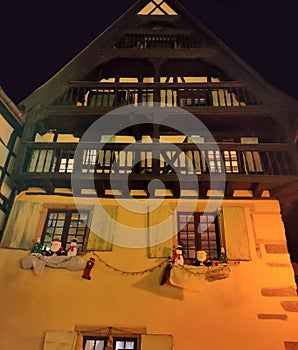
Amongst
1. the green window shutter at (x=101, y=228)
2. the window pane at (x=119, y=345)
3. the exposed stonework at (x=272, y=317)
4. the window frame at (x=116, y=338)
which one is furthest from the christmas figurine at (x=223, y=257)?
the window pane at (x=119, y=345)

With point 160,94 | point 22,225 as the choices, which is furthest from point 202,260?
point 160,94

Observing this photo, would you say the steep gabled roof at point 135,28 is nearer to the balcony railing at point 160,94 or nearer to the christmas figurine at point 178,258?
the balcony railing at point 160,94

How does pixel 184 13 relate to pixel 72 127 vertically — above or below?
above

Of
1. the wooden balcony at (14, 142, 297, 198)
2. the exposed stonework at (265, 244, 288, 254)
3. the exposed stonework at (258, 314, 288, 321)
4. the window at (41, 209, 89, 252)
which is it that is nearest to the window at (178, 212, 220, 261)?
the wooden balcony at (14, 142, 297, 198)

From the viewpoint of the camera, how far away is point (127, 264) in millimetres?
7695

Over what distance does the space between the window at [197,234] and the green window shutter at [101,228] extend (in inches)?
66.7

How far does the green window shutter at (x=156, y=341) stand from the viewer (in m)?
6.60

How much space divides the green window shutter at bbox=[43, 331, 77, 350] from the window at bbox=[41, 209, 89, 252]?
1953 mm

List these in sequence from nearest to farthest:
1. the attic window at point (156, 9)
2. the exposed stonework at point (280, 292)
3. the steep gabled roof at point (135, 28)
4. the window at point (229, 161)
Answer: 1. the exposed stonework at point (280, 292)
2. the window at point (229, 161)
3. the steep gabled roof at point (135, 28)
4. the attic window at point (156, 9)

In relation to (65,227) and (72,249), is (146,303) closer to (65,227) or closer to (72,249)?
(72,249)

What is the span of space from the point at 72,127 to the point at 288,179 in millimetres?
6225

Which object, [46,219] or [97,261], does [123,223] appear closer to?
[97,261]

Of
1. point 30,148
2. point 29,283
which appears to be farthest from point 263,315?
point 30,148

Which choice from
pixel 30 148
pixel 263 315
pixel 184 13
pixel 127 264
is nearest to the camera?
pixel 263 315
